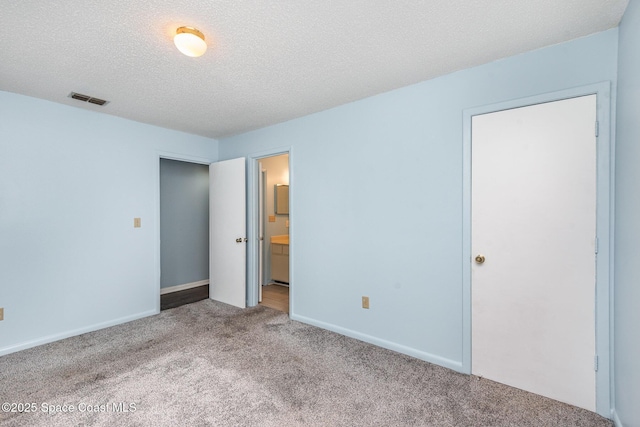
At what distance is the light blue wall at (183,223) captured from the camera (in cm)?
477

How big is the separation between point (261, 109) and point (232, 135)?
4.03 ft

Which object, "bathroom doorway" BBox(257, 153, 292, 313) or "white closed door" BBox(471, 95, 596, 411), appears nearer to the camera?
"white closed door" BBox(471, 95, 596, 411)

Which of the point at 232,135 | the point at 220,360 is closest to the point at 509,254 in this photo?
the point at 220,360

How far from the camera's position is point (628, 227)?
1550 mm

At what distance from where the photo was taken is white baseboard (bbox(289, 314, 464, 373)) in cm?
236

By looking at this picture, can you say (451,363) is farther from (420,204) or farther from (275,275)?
(275,275)

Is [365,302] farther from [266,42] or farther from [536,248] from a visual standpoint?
[266,42]

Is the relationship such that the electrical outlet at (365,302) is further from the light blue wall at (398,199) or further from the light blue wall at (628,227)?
the light blue wall at (628,227)

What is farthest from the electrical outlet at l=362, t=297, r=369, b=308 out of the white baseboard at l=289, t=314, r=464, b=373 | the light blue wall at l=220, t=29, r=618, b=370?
the white baseboard at l=289, t=314, r=464, b=373

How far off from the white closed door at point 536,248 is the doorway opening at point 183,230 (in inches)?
153

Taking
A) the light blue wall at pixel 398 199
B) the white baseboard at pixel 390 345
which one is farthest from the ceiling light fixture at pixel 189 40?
the white baseboard at pixel 390 345

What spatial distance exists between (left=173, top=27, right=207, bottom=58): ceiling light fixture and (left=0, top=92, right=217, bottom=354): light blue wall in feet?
6.97

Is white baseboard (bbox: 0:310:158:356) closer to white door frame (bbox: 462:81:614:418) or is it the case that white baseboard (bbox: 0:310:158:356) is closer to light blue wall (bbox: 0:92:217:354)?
light blue wall (bbox: 0:92:217:354)

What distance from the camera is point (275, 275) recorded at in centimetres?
531
